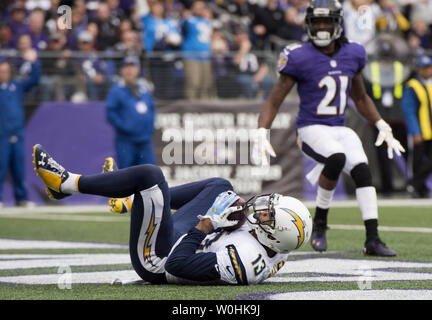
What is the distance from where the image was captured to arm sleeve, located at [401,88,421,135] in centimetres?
1388

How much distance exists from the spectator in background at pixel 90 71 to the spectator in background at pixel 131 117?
A: 84 centimetres

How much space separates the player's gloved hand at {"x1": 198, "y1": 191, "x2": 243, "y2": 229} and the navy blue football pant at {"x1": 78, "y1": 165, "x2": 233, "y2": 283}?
0.77 ft

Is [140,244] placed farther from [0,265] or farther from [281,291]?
[0,265]

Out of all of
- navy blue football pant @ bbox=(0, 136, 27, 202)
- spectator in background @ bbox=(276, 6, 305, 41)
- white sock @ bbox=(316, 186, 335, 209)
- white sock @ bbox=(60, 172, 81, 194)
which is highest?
spectator in background @ bbox=(276, 6, 305, 41)

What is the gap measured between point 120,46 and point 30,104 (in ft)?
5.18

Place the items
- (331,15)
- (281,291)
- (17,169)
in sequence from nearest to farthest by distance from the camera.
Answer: (281,291)
(331,15)
(17,169)

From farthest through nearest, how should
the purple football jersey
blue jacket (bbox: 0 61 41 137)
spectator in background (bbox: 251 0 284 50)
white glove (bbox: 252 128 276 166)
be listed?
1. spectator in background (bbox: 251 0 284 50)
2. blue jacket (bbox: 0 61 41 137)
3. the purple football jersey
4. white glove (bbox: 252 128 276 166)

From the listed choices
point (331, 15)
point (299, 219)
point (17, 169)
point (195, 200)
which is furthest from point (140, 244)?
point (17, 169)

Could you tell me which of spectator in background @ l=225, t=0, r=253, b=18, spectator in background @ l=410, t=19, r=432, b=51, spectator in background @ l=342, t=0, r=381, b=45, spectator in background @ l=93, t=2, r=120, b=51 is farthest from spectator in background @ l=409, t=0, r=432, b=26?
spectator in background @ l=93, t=2, r=120, b=51

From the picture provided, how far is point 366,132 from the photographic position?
46.4 feet

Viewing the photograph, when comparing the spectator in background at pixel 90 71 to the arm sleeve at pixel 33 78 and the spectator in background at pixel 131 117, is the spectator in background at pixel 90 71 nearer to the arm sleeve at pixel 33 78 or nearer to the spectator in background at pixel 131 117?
the arm sleeve at pixel 33 78

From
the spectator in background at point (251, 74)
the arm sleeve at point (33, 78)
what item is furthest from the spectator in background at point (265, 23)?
the arm sleeve at point (33, 78)

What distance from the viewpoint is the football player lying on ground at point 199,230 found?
4.82 m

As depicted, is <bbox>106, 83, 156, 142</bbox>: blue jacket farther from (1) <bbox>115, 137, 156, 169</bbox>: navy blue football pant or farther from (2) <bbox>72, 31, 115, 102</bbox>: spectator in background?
(2) <bbox>72, 31, 115, 102</bbox>: spectator in background
